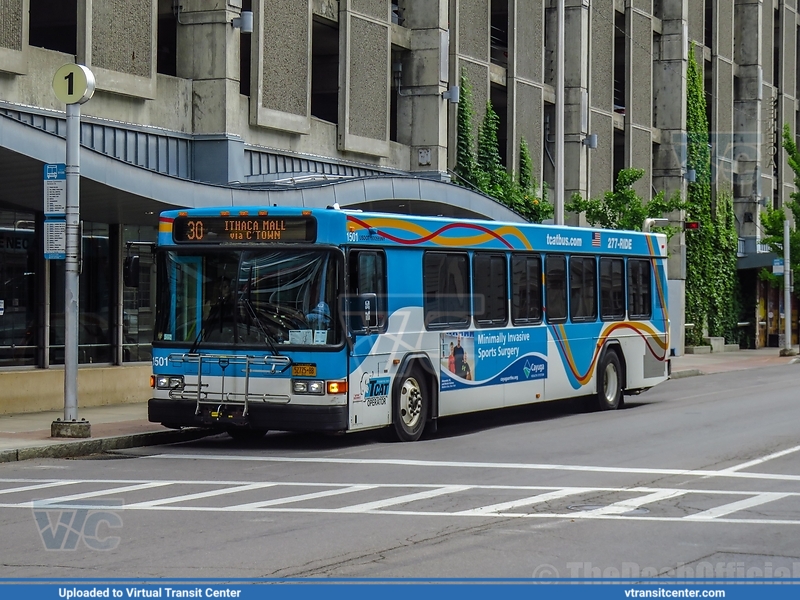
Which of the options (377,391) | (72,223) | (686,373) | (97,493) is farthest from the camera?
(686,373)

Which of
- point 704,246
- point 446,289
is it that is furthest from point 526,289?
point 704,246

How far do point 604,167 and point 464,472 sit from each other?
29.8 metres

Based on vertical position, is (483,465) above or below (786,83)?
below

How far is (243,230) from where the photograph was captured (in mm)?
15586

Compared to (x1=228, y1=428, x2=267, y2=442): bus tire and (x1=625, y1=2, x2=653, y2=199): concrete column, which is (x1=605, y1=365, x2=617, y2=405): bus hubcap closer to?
(x1=228, y1=428, x2=267, y2=442): bus tire

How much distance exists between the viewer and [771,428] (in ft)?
Result: 59.3

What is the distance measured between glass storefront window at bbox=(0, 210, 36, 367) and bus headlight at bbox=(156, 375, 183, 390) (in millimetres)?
5412

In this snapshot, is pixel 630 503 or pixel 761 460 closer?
pixel 630 503

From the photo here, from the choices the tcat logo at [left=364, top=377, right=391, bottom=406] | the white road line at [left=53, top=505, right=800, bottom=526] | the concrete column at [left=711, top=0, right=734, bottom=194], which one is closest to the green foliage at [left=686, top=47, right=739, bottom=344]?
the concrete column at [left=711, top=0, right=734, bottom=194]

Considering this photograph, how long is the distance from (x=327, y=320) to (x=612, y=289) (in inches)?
312

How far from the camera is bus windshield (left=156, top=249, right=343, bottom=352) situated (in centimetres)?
1518

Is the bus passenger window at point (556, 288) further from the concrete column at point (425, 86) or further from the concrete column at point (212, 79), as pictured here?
the concrete column at point (425, 86)

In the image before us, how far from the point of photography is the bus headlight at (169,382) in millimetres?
15820
